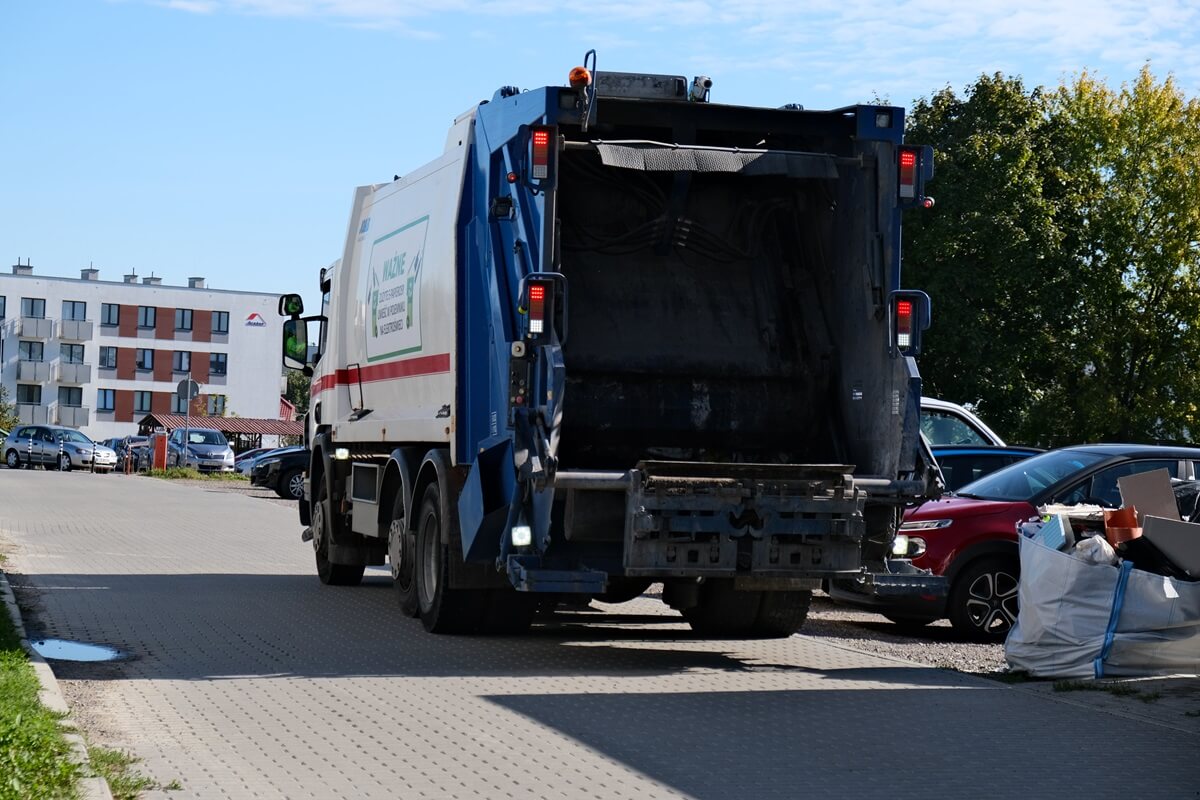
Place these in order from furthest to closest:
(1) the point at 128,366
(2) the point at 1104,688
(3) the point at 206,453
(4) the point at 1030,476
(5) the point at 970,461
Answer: (1) the point at 128,366 → (3) the point at 206,453 → (5) the point at 970,461 → (4) the point at 1030,476 → (2) the point at 1104,688

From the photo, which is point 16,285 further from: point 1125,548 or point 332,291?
point 1125,548

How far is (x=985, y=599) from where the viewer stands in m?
12.9

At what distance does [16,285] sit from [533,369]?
319 feet

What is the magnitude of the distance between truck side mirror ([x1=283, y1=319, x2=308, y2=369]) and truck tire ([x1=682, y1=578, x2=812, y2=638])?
5717mm

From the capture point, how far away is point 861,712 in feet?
29.7

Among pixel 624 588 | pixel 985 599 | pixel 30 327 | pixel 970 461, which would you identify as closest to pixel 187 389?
pixel 970 461

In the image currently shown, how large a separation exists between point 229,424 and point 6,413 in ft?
39.9

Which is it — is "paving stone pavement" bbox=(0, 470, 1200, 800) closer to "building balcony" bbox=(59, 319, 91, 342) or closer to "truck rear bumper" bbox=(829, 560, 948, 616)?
"truck rear bumper" bbox=(829, 560, 948, 616)

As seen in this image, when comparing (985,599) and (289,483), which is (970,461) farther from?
(289,483)

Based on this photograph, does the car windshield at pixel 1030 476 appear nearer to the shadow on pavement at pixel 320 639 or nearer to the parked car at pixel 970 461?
the parked car at pixel 970 461

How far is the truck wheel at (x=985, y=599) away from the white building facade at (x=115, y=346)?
89.0 m

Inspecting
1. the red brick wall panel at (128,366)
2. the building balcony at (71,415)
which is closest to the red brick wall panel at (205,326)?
the red brick wall panel at (128,366)

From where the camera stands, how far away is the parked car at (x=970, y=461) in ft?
53.4

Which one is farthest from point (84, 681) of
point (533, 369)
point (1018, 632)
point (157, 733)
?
point (1018, 632)
